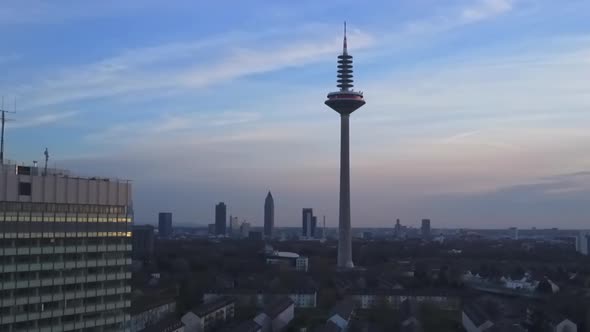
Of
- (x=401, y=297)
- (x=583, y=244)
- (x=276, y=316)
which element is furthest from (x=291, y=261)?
(x=583, y=244)

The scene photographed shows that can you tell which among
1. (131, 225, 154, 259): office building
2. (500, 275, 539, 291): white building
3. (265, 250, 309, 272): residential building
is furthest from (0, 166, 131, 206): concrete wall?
(131, 225, 154, 259): office building

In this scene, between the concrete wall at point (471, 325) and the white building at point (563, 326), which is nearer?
the concrete wall at point (471, 325)

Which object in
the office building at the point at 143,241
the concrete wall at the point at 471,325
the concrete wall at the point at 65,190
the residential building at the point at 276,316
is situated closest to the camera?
the concrete wall at the point at 65,190

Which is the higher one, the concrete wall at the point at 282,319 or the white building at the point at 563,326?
the white building at the point at 563,326

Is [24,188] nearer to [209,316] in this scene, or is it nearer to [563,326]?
[209,316]

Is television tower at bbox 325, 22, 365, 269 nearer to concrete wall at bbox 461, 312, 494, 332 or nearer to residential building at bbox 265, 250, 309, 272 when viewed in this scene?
residential building at bbox 265, 250, 309, 272

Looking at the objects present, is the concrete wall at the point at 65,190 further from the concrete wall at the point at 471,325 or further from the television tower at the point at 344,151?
the television tower at the point at 344,151

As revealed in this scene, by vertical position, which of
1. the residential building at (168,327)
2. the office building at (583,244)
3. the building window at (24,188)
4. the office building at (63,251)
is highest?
the building window at (24,188)

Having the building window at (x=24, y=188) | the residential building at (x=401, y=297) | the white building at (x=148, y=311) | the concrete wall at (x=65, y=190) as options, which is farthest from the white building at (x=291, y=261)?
the building window at (x=24, y=188)
